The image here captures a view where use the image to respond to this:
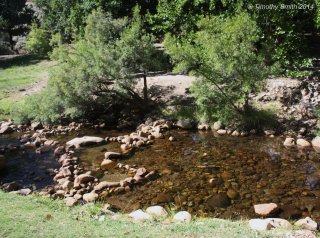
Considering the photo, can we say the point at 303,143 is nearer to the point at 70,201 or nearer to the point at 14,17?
the point at 70,201

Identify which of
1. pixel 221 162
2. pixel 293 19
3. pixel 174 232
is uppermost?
pixel 293 19

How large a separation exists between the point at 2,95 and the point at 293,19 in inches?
681

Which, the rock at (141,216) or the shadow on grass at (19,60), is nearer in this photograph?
the rock at (141,216)

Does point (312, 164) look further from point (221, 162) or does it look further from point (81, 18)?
point (81, 18)


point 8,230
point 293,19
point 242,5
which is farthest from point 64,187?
point 293,19

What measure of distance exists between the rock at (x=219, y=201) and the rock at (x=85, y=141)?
7476 millimetres

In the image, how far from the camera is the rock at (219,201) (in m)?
10.8

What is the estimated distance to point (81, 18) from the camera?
26.8 metres

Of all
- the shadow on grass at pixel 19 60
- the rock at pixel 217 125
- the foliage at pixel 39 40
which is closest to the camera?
the rock at pixel 217 125

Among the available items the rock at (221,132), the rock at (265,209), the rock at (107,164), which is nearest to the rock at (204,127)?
the rock at (221,132)

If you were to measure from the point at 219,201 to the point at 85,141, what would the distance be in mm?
7995

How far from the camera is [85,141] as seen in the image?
17078 millimetres

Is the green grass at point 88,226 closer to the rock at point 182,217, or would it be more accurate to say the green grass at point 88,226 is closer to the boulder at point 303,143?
the rock at point 182,217

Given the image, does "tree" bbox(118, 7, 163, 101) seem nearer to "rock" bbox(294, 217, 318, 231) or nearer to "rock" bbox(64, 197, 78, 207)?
"rock" bbox(64, 197, 78, 207)
